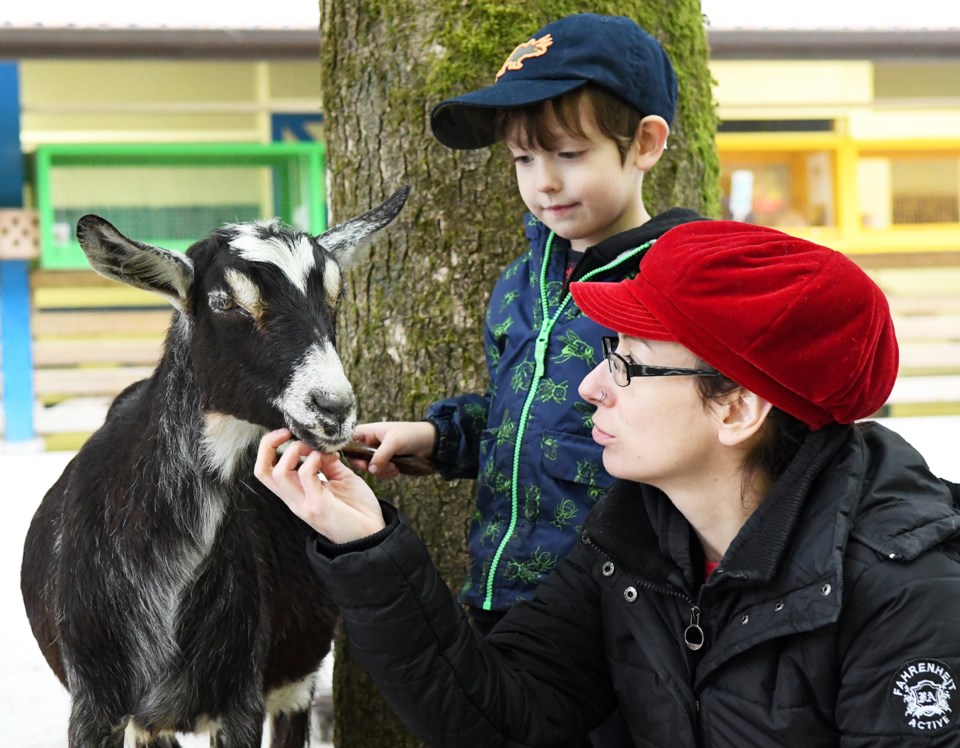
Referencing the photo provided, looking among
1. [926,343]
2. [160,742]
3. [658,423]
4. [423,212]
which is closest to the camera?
[658,423]

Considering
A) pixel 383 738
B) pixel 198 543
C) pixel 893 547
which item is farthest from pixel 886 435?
pixel 383 738

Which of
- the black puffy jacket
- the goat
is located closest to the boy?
the black puffy jacket

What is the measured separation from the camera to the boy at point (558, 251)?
7.90 feet

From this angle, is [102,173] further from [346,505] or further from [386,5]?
[346,505]

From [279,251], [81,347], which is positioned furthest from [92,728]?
[81,347]

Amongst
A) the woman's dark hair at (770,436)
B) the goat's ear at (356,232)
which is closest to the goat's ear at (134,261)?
the goat's ear at (356,232)

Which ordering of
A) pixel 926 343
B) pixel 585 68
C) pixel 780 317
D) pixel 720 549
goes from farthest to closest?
pixel 926 343 < pixel 585 68 < pixel 720 549 < pixel 780 317

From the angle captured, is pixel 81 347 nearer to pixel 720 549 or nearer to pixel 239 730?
pixel 239 730

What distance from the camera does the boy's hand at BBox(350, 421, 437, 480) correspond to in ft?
8.25

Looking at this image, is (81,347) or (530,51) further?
(81,347)

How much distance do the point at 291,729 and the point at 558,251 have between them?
1.48m

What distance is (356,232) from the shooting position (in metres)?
2.52

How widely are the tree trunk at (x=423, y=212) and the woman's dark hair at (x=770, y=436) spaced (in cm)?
140

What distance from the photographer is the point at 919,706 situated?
1.72 meters
